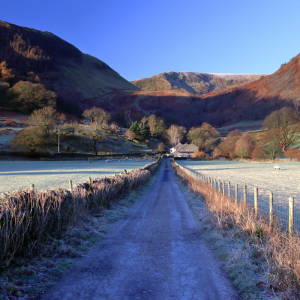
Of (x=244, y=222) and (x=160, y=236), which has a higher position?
(x=244, y=222)

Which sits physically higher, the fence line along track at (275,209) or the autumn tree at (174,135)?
the autumn tree at (174,135)

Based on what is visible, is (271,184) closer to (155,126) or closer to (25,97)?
(25,97)

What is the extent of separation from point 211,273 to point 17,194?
454 cm

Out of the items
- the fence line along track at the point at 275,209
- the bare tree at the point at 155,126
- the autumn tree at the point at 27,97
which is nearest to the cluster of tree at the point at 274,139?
the fence line along track at the point at 275,209

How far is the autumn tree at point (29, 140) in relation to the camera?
6660 centimetres

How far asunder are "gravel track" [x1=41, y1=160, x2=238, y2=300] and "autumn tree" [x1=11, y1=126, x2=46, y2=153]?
6513 cm

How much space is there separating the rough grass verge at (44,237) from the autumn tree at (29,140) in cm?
6306

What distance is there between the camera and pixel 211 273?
A: 525cm

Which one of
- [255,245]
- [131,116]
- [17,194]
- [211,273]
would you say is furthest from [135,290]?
[131,116]

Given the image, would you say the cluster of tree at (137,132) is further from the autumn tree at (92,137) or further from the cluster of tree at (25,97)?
the cluster of tree at (25,97)

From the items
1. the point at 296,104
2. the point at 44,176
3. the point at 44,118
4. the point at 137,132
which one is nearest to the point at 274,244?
the point at 44,176

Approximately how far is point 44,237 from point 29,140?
66745 mm

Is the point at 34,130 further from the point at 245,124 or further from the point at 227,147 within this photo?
the point at 245,124

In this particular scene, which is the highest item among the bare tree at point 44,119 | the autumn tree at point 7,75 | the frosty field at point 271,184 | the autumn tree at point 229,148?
the autumn tree at point 7,75
